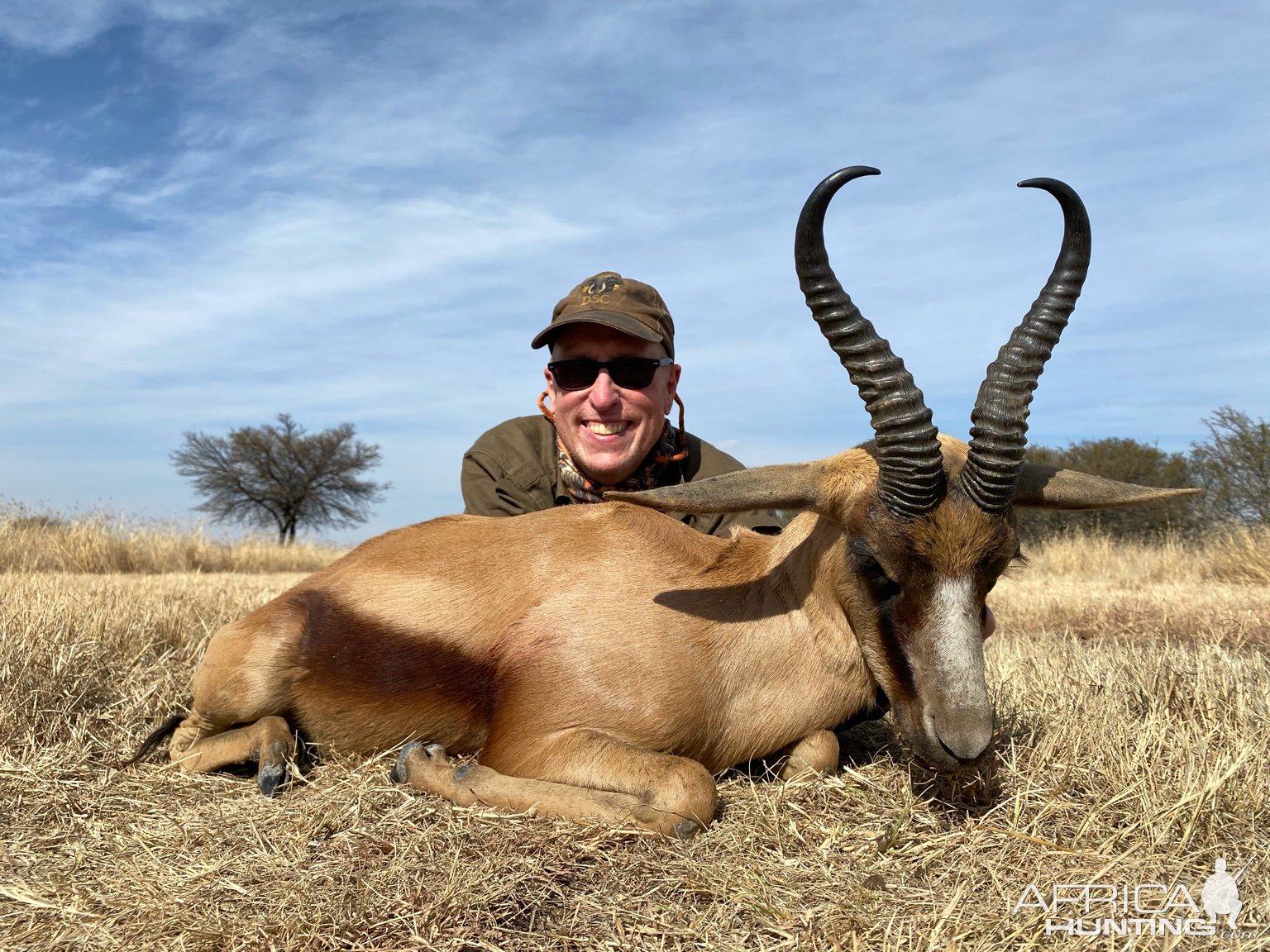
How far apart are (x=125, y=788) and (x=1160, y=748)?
4.67 m

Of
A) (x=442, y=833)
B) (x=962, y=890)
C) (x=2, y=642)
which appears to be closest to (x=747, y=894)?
(x=962, y=890)

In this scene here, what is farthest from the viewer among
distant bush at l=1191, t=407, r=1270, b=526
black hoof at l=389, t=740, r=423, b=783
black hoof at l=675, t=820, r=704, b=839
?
distant bush at l=1191, t=407, r=1270, b=526

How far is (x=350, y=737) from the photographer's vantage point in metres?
4.46

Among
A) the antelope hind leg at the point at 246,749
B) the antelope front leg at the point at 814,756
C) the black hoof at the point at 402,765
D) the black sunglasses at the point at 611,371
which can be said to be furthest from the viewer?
the black sunglasses at the point at 611,371

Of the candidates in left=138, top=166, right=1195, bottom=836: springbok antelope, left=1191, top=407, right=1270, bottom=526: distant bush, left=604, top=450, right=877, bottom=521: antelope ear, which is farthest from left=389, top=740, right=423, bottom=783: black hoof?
left=1191, top=407, right=1270, bottom=526: distant bush

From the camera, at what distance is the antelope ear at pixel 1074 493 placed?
13.3 feet

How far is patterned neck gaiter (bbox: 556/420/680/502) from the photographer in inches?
256

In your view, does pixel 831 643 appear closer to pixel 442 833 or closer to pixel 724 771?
pixel 724 771

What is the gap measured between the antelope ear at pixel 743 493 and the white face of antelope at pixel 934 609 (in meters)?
0.26

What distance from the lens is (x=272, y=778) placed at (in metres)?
4.16

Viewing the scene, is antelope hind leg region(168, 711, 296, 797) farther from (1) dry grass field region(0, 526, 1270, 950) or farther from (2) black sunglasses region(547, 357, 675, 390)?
(2) black sunglasses region(547, 357, 675, 390)

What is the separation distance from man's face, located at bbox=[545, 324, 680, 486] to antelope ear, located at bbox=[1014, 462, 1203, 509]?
2732mm

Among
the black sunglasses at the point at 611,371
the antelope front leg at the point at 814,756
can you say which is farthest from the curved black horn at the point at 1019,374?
the black sunglasses at the point at 611,371

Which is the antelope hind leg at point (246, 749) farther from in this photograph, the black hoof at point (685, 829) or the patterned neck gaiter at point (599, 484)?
the patterned neck gaiter at point (599, 484)
